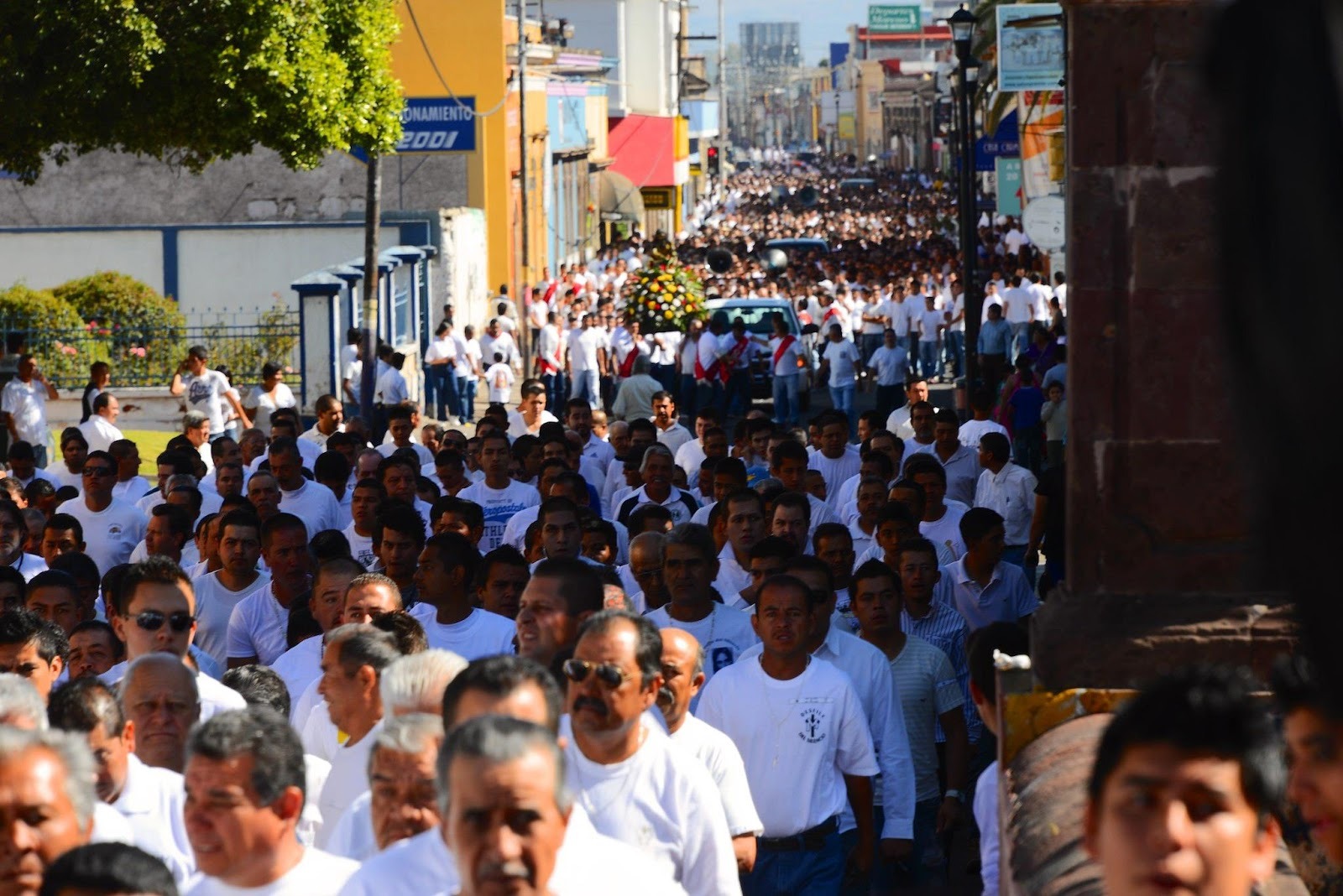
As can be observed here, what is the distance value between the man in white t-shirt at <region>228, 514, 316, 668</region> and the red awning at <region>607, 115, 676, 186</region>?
193 feet

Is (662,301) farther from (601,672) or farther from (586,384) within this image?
(601,672)

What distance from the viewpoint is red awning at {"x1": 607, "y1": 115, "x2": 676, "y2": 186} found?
225 ft

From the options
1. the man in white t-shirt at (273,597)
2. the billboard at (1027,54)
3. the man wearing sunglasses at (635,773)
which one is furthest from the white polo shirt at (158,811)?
the billboard at (1027,54)

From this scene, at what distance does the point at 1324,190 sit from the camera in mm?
1185

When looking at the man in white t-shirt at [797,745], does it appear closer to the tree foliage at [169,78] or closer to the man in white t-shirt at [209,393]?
the man in white t-shirt at [209,393]

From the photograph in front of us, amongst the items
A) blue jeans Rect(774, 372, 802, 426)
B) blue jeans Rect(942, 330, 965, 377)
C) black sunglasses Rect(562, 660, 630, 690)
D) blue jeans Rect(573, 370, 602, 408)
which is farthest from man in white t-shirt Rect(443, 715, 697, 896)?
blue jeans Rect(942, 330, 965, 377)

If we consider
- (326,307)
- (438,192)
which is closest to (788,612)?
(326,307)

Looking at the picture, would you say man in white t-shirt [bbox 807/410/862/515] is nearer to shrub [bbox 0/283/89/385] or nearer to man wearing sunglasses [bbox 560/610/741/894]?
man wearing sunglasses [bbox 560/610/741/894]

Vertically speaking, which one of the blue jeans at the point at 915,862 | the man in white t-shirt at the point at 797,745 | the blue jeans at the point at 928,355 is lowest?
the blue jeans at the point at 915,862

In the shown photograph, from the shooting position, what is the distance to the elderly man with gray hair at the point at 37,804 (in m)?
4.34

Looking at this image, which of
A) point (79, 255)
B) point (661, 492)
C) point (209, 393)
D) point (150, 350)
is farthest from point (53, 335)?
point (661, 492)

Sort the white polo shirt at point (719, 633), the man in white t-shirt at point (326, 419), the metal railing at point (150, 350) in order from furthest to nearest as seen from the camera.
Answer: the metal railing at point (150, 350), the man in white t-shirt at point (326, 419), the white polo shirt at point (719, 633)

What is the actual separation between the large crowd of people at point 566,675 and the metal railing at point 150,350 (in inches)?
275

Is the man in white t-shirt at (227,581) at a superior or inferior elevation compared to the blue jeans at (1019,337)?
inferior
